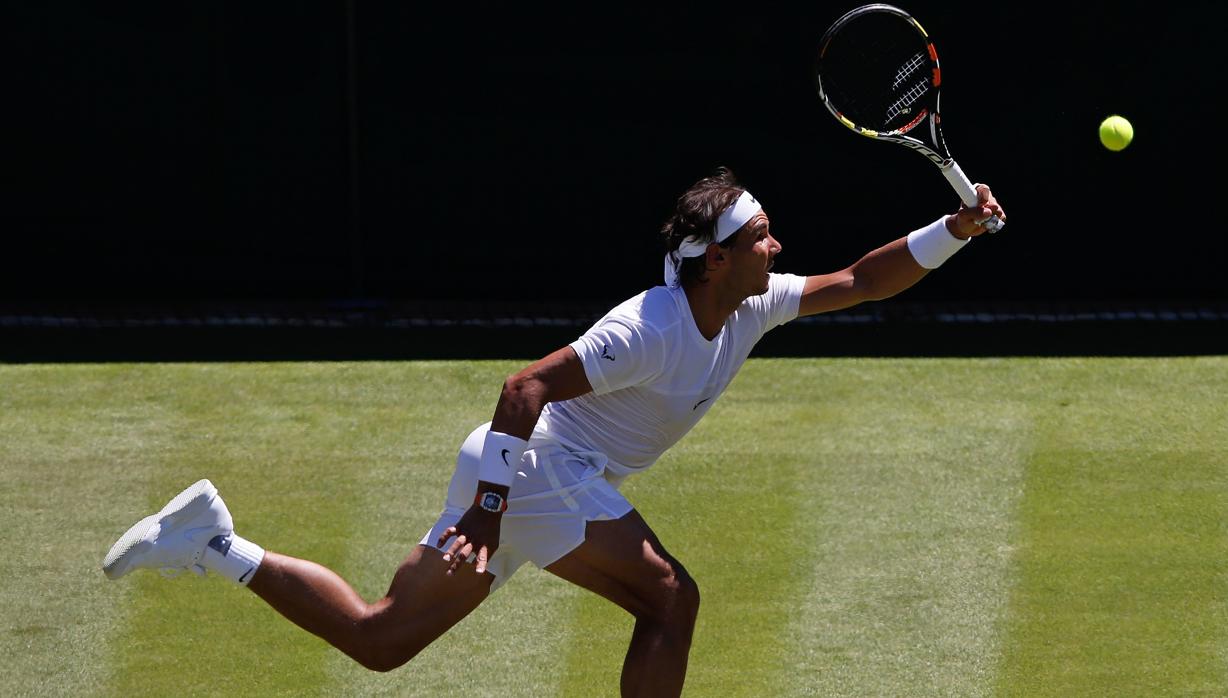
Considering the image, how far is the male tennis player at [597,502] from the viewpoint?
14.8 feet

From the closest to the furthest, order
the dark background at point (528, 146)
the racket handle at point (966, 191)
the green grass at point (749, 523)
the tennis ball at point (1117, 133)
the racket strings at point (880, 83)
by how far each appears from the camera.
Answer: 1. the racket handle at point (966, 191)
2. the green grass at point (749, 523)
3. the racket strings at point (880, 83)
4. the tennis ball at point (1117, 133)
5. the dark background at point (528, 146)

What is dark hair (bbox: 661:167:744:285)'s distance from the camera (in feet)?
15.3

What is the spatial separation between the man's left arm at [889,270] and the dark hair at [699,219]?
472 millimetres

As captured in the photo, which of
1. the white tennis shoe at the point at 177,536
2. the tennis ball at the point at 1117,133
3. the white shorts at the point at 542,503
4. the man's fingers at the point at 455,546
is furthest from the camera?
the tennis ball at the point at 1117,133

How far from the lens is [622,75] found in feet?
28.3

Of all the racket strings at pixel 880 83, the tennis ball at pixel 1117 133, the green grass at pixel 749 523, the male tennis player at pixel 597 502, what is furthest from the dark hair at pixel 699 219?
the tennis ball at pixel 1117 133

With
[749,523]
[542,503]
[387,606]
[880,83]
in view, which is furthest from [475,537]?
[749,523]

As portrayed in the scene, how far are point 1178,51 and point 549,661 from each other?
16.3 feet

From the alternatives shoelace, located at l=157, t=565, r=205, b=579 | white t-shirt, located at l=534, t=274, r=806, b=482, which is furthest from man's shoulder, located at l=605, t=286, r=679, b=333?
shoelace, located at l=157, t=565, r=205, b=579

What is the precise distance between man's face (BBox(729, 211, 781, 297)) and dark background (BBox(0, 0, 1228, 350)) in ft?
13.1

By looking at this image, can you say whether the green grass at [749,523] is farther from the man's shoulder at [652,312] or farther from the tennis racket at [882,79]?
the tennis racket at [882,79]

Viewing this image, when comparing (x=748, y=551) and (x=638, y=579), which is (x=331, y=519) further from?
(x=638, y=579)

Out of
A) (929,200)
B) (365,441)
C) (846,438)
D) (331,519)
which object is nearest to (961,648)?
(846,438)

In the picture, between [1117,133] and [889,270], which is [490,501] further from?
[1117,133]
